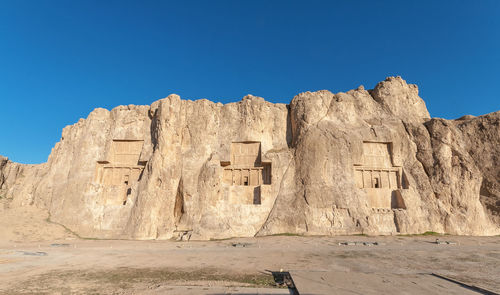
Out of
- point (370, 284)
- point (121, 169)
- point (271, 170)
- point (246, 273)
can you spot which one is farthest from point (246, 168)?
point (370, 284)

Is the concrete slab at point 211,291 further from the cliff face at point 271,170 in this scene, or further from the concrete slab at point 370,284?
the cliff face at point 271,170

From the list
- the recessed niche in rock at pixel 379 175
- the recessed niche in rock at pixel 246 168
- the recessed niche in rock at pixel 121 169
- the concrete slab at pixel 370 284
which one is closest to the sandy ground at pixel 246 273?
the concrete slab at pixel 370 284

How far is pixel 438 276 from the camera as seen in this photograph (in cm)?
658

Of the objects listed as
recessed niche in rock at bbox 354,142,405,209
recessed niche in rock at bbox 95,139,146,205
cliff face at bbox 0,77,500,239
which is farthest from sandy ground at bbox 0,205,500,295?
recessed niche in rock at bbox 95,139,146,205

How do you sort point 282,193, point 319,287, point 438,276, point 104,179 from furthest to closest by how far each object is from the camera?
point 104,179, point 282,193, point 438,276, point 319,287

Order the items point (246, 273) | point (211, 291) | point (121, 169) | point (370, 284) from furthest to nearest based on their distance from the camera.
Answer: point (121, 169) < point (246, 273) < point (370, 284) < point (211, 291)

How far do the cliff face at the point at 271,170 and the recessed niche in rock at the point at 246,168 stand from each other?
3.4 inches

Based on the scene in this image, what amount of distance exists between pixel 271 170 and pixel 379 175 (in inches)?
350

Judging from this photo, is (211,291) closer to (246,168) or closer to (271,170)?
(271,170)

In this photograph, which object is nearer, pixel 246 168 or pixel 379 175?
pixel 379 175

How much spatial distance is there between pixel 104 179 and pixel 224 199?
415 inches

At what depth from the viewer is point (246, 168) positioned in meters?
23.2

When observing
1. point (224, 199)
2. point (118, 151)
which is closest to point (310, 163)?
point (224, 199)

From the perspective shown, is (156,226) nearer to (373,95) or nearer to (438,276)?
(438,276)
